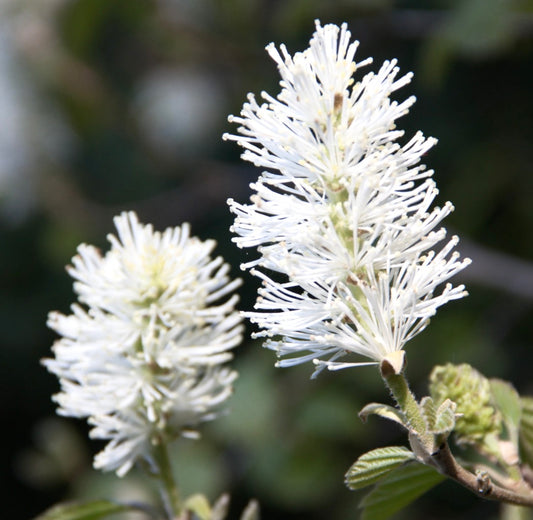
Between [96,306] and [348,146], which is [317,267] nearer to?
[348,146]

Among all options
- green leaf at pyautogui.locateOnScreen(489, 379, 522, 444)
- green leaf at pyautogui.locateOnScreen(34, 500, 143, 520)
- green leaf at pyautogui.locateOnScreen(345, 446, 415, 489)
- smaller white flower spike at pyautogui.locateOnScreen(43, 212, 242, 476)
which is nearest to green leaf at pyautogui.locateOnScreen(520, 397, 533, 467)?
green leaf at pyautogui.locateOnScreen(489, 379, 522, 444)

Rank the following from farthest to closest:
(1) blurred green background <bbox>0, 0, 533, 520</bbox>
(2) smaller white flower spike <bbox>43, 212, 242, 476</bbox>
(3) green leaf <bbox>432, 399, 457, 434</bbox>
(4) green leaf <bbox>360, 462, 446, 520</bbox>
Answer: (1) blurred green background <bbox>0, 0, 533, 520</bbox> < (2) smaller white flower spike <bbox>43, 212, 242, 476</bbox> < (4) green leaf <bbox>360, 462, 446, 520</bbox> < (3) green leaf <bbox>432, 399, 457, 434</bbox>

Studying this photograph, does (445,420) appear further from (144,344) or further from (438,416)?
(144,344)

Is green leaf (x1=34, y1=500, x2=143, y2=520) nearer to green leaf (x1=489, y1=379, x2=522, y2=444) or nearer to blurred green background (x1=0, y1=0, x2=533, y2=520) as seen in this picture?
green leaf (x1=489, y1=379, x2=522, y2=444)

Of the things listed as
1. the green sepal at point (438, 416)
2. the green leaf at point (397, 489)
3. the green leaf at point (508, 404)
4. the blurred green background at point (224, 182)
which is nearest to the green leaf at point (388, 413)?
the green sepal at point (438, 416)

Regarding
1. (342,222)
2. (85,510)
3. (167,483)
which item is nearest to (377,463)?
(342,222)

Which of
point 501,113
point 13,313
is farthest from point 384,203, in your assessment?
point 13,313
